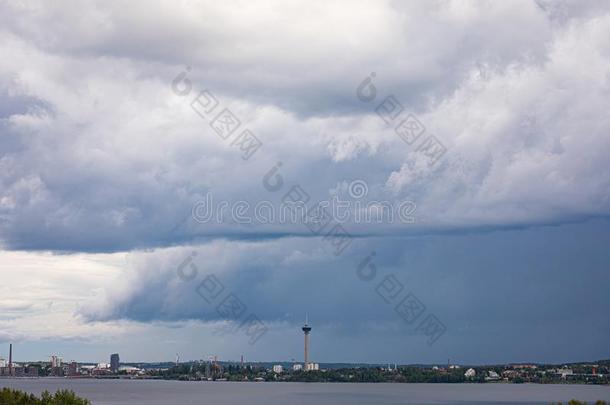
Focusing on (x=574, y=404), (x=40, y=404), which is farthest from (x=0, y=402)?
(x=574, y=404)

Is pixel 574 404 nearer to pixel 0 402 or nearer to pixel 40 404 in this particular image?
pixel 40 404

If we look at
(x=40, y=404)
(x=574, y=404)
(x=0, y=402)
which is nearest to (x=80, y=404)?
(x=40, y=404)

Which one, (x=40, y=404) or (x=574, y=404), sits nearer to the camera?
(x=574, y=404)

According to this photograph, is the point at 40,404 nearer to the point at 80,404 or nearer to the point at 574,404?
the point at 80,404

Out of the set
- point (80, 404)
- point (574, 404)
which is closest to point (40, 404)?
point (80, 404)

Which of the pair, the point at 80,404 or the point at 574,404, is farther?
the point at 80,404

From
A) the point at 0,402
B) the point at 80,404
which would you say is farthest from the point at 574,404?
the point at 0,402
